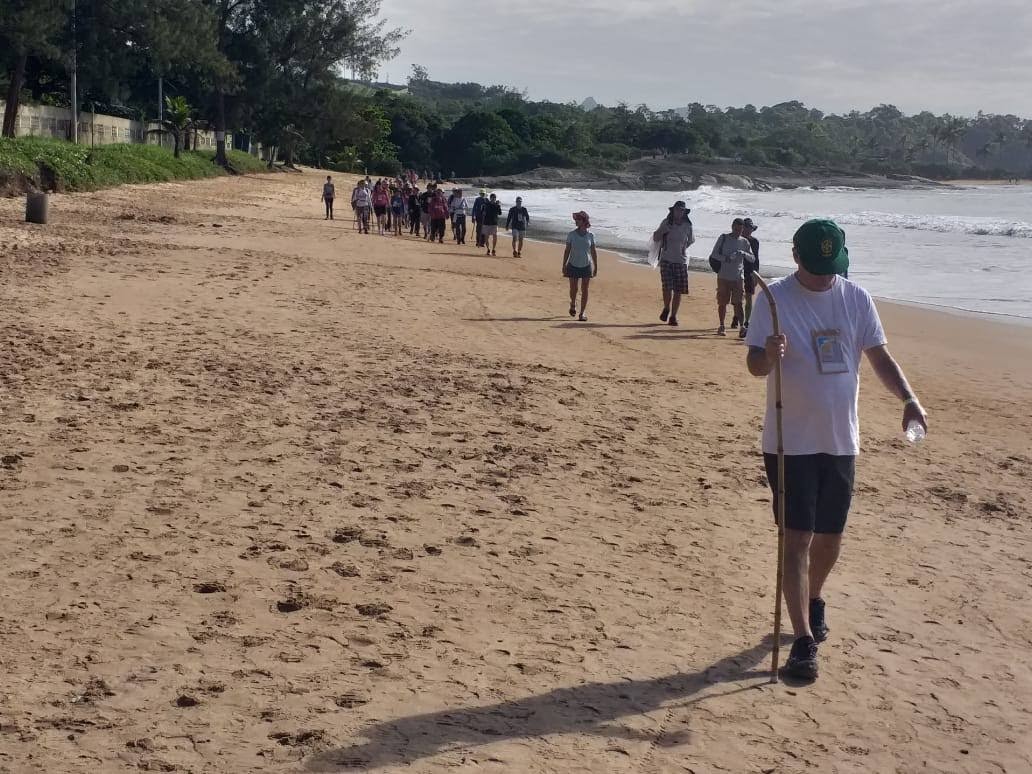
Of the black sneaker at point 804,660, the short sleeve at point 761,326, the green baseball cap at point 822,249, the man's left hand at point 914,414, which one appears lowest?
the black sneaker at point 804,660

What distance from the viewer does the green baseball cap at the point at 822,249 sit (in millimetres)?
4527

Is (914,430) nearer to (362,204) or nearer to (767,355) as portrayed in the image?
(767,355)

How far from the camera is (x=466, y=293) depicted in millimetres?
16922

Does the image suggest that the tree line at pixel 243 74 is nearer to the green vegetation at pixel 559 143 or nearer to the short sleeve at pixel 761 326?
the green vegetation at pixel 559 143

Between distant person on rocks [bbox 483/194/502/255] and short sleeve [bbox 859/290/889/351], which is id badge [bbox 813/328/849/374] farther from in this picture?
distant person on rocks [bbox 483/194/502/255]

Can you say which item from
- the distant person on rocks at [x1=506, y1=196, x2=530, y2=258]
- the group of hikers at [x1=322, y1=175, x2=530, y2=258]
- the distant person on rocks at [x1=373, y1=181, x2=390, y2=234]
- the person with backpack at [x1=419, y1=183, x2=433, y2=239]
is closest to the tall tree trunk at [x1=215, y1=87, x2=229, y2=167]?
the group of hikers at [x1=322, y1=175, x2=530, y2=258]

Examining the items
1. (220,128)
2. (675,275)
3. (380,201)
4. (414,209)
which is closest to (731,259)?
(675,275)

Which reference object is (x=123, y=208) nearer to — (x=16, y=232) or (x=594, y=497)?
(x=16, y=232)

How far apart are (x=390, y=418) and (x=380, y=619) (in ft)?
11.9

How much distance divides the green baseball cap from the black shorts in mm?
756

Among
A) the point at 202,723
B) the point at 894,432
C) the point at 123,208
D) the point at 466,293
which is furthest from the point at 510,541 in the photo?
the point at 123,208

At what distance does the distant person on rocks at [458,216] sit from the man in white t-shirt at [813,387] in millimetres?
23372

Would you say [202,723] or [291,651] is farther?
[291,651]

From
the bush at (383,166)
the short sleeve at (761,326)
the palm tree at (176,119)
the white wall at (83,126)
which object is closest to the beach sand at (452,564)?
the short sleeve at (761,326)
